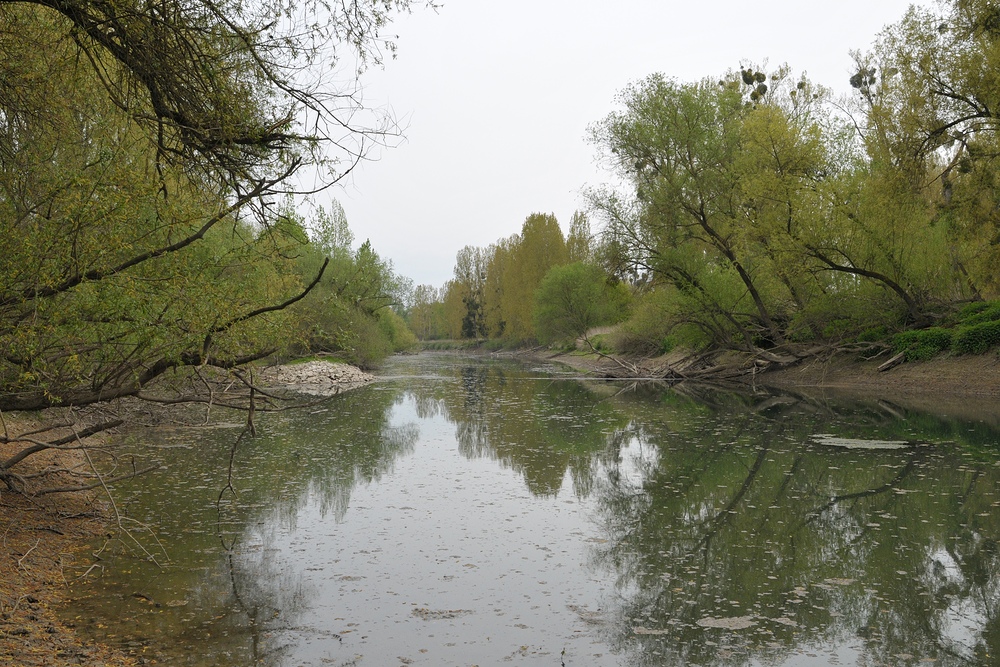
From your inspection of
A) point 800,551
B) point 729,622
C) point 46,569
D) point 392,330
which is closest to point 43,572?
point 46,569

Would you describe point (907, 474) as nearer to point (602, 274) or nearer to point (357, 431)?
point (357, 431)

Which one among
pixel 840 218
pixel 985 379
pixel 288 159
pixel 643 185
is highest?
pixel 643 185

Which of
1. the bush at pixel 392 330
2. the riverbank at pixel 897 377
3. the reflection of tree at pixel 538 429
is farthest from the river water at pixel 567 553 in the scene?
the bush at pixel 392 330

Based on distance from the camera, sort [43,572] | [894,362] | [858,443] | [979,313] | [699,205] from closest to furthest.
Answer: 1. [43,572]
2. [858,443]
3. [979,313]
4. [894,362]
5. [699,205]

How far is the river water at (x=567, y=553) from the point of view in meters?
5.50

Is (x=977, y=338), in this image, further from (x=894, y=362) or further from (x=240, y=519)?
(x=240, y=519)

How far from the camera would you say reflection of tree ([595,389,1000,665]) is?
5.51 meters

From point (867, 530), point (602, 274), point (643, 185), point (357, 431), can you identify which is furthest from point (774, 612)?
point (602, 274)

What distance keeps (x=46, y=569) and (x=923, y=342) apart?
23.7 metres

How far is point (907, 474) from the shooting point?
36.1 ft

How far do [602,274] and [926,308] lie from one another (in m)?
13.9

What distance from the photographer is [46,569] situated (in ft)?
23.1

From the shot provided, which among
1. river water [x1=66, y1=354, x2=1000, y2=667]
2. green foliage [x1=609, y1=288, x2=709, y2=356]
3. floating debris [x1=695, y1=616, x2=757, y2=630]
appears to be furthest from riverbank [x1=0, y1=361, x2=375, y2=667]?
green foliage [x1=609, y1=288, x2=709, y2=356]

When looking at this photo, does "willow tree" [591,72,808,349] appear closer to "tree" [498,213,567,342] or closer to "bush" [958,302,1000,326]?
"bush" [958,302,1000,326]
